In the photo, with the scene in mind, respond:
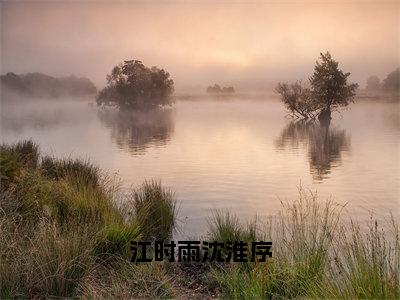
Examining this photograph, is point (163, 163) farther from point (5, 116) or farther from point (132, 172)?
point (5, 116)

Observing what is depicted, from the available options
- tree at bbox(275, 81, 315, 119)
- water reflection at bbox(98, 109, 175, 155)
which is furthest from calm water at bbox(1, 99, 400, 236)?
tree at bbox(275, 81, 315, 119)

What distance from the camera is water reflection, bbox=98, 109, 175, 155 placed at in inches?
186

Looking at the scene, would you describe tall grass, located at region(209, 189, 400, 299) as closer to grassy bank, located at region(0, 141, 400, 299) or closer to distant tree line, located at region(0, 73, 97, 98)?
grassy bank, located at region(0, 141, 400, 299)

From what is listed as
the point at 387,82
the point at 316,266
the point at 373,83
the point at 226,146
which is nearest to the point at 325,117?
the point at 373,83

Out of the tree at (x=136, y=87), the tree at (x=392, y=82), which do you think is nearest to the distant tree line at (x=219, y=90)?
the tree at (x=136, y=87)

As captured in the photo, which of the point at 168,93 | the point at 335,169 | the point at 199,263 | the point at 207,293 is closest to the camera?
the point at 207,293

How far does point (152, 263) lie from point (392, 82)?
9.28 ft

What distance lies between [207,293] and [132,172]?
1.76m

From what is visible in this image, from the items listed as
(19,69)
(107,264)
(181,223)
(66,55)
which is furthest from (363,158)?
(19,69)

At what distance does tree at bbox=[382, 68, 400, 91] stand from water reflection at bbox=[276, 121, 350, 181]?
1.83 feet

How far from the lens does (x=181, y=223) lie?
419 centimetres

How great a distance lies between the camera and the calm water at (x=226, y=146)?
4.38 meters

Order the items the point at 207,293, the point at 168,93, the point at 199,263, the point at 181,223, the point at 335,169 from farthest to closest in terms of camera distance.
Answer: the point at 168,93 → the point at 335,169 → the point at 181,223 → the point at 199,263 → the point at 207,293

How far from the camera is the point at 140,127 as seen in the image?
476 cm
